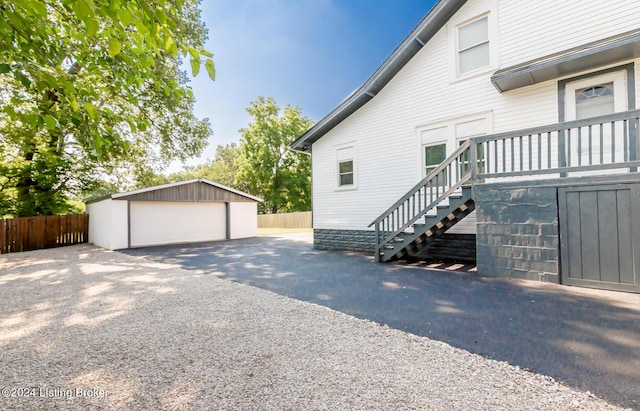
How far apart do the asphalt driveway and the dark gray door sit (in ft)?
0.98

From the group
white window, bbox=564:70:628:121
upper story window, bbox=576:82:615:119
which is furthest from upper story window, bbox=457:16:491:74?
upper story window, bbox=576:82:615:119

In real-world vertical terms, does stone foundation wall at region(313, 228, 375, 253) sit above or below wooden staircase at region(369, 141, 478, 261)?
below

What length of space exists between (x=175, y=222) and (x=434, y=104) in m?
13.0

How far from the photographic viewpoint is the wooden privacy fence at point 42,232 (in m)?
11.8

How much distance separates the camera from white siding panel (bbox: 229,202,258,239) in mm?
16859

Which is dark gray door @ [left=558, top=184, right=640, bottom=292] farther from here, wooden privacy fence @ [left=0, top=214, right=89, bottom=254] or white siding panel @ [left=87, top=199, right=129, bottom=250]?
wooden privacy fence @ [left=0, top=214, right=89, bottom=254]

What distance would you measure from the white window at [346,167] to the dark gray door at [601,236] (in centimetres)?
597

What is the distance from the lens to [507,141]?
724 centimetres

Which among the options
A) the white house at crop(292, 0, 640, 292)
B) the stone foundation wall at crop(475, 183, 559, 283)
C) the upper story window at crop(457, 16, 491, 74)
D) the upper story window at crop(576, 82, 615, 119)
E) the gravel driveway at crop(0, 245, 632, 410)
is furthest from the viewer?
the upper story window at crop(457, 16, 491, 74)

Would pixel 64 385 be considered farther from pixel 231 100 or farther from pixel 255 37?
pixel 231 100

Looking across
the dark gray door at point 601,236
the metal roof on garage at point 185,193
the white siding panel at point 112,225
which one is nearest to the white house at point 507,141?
the dark gray door at point 601,236

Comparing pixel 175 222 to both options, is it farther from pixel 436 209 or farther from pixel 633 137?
pixel 633 137

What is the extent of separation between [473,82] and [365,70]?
37.8 feet

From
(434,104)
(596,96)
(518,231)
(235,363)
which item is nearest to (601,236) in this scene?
(518,231)
